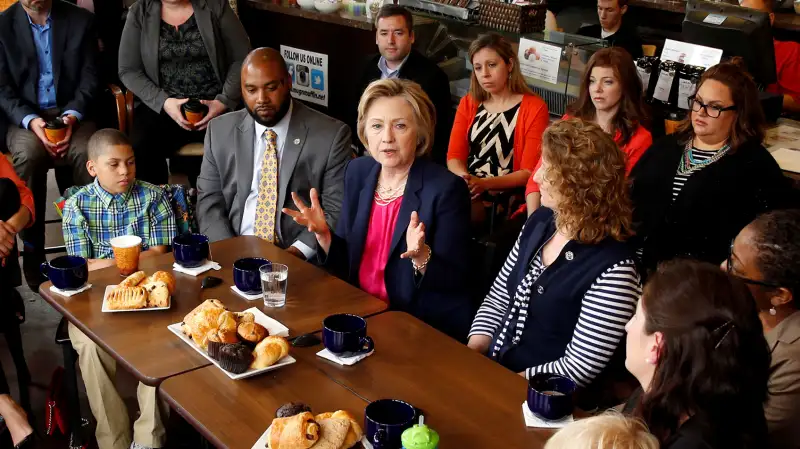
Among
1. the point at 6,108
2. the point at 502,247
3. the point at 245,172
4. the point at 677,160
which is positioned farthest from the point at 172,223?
the point at 677,160

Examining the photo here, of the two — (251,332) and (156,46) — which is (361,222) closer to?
(251,332)

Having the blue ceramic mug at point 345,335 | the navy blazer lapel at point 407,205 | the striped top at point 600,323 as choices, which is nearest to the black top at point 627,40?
the navy blazer lapel at point 407,205

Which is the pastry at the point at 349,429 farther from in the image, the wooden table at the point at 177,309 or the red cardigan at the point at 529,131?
the red cardigan at the point at 529,131

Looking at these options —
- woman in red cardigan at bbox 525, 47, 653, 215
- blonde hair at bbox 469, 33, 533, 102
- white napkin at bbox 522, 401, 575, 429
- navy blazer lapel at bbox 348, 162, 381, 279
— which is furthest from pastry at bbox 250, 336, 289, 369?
blonde hair at bbox 469, 33, 533, 102

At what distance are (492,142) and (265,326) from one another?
2079mm

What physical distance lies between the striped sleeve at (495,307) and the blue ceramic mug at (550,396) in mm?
772

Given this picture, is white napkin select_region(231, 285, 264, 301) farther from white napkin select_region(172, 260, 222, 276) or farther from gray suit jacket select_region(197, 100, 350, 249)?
gray suit jacket select_region(197, 100, 350, 249)

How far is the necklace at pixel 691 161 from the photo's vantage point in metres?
3.33

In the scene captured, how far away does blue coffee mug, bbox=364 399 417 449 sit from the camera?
71.7 inches

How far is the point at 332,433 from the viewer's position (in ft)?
6.07

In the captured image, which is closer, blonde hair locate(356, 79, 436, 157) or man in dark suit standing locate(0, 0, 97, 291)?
blonde hair locate(356, 79, 436, 157)

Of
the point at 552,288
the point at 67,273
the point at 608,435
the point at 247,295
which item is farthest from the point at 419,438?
the point at 67,273

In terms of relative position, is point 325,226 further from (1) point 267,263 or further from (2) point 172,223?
(2) point 172,223

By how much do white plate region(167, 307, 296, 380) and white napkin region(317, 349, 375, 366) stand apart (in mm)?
86
